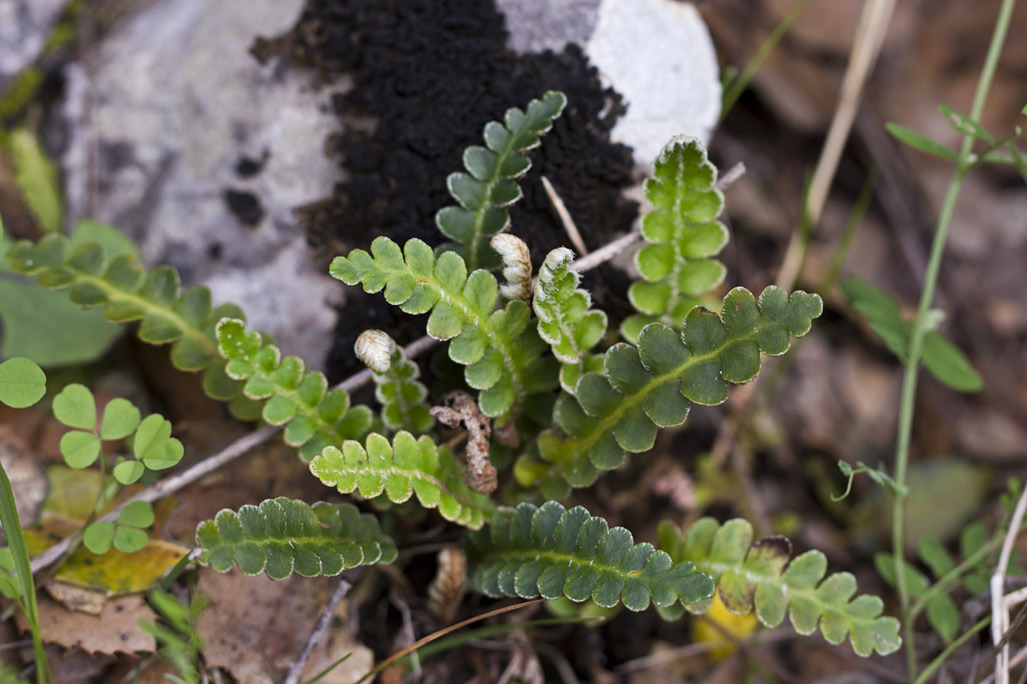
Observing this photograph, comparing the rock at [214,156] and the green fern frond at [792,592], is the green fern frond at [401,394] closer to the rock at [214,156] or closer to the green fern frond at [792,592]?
the rock at [214,156]

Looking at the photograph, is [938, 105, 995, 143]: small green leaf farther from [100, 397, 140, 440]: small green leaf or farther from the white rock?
[100, 397, 140, 440]: small green leaf

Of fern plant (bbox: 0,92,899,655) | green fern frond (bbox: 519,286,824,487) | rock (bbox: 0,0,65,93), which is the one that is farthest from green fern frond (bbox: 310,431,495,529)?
rock (bbox: 0,0,65,93)

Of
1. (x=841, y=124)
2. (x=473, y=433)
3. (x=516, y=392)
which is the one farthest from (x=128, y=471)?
(x=841, y=124)

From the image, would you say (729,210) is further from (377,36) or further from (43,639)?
(43,639)

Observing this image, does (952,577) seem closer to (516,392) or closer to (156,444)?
(516,392)

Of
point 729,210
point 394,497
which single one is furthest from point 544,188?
point 729,210

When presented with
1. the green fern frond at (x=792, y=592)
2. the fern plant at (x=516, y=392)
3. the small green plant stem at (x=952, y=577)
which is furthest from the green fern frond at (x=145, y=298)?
the small green plant stem at (x=952, y=577)

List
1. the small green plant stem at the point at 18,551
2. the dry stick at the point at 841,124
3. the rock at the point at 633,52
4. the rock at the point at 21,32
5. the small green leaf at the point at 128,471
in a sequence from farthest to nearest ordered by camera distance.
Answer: the dry stick at the point at 841,124 → the rock at the point at 21,32 → the rock at the point at 633,52 → the small green leaf at the point at 128,471 → the small green plant stem at the point at 18,551
